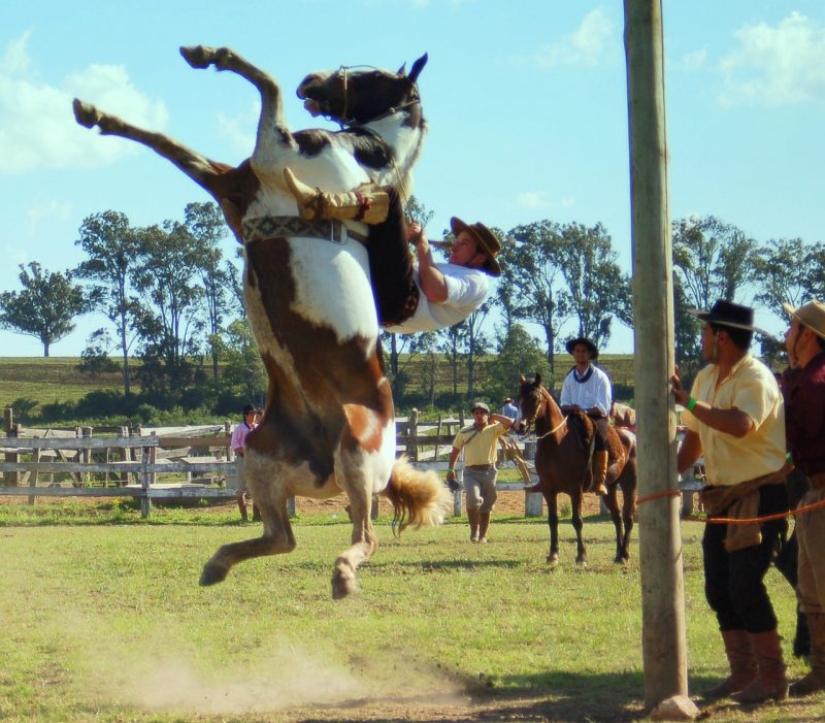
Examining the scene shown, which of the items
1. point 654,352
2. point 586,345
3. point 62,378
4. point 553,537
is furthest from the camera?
point 62,378

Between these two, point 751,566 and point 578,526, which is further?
point 578,526

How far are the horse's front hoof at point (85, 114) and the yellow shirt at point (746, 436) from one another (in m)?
3.44

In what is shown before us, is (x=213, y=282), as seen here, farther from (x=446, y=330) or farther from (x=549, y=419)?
(x=549, y=419)

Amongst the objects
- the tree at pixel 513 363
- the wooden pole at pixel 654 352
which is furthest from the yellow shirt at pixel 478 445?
the tree at pixel 513 363

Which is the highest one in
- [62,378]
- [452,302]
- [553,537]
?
[62,378]

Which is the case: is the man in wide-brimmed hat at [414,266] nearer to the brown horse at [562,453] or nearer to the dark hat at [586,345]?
the dark hat at [586,345]

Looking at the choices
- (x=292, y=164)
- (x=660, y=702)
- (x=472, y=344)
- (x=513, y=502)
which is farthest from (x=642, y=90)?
(x=472, y=344)

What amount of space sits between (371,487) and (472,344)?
5756cm

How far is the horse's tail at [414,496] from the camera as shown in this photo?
5.39 m

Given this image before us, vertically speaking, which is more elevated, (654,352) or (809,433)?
(654,352)

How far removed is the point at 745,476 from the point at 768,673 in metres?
1.11

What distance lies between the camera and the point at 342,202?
4.71 m

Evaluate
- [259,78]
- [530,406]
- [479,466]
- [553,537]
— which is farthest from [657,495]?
[479,466]

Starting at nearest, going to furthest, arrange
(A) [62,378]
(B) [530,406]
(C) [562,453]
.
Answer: (B) [530,406] → (C) [562,453] → (A) [62,378]
